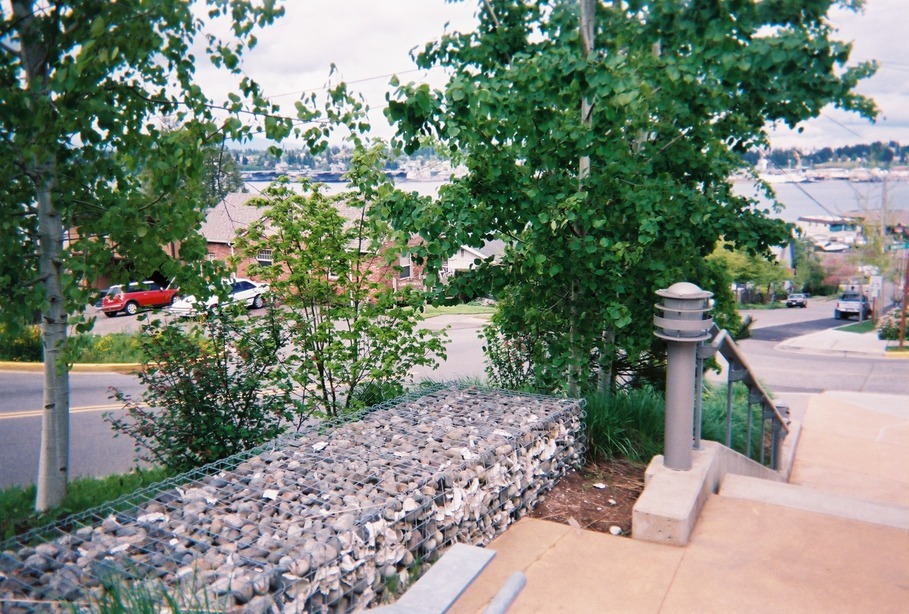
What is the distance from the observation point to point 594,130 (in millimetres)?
5242

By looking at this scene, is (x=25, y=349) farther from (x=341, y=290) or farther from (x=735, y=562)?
(x=735, y=562)

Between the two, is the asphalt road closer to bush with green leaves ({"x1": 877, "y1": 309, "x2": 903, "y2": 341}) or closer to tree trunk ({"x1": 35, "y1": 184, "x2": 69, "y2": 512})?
tree trunk ({"x1": 35, "y1": 184, "x2": 69, "y2": 512})

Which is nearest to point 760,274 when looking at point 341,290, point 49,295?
point 341,290

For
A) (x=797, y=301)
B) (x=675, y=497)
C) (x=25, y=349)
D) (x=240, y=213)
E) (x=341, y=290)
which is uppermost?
(x=240, y=213)

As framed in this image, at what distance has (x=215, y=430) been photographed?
224 inches

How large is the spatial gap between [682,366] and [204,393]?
146 inches

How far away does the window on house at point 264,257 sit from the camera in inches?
259

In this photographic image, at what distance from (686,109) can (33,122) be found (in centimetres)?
452

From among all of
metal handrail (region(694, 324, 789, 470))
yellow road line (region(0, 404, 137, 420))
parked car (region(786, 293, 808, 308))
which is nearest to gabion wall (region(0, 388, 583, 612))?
metal handrail (region(694, 324, 789, 470))

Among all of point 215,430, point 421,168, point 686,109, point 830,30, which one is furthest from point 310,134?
point 830,30

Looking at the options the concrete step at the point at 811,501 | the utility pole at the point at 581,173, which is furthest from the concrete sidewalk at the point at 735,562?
the utility pole at the point at 581,173

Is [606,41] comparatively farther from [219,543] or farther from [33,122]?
[219,543]

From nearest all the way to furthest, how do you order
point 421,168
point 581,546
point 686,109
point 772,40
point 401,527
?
point 401,527 → point 581,546 → point 772,40 → point 686,109 → point 421,168

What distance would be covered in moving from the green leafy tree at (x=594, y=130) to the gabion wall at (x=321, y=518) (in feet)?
4.51
